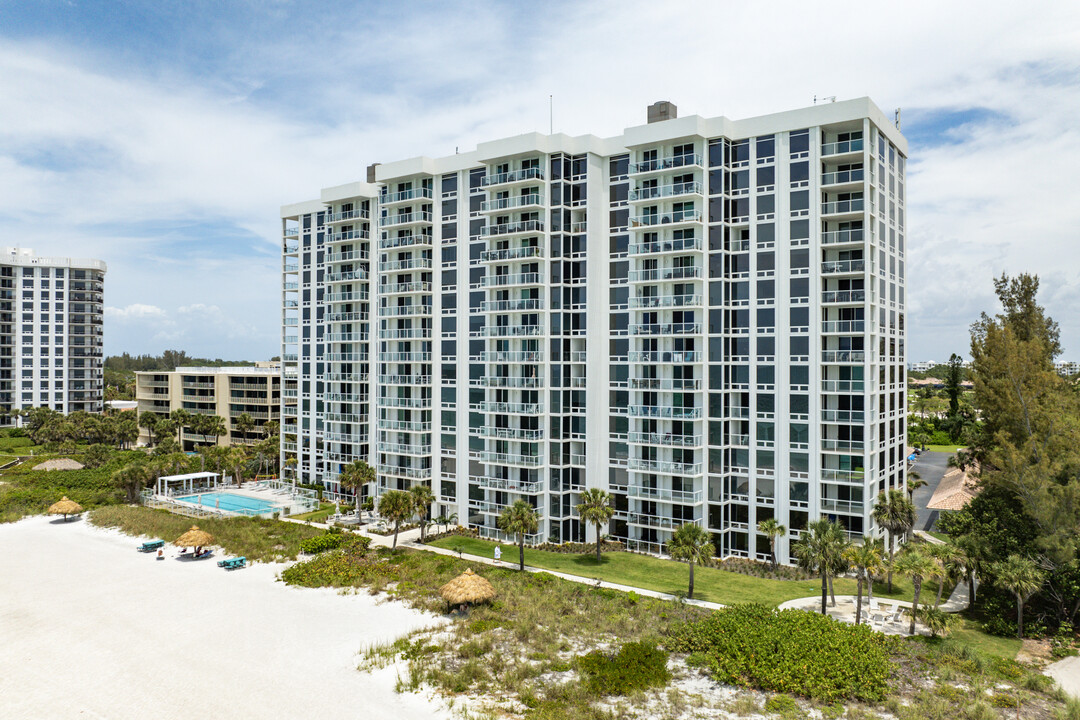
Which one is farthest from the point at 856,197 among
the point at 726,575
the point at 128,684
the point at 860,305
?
the point at 128,684

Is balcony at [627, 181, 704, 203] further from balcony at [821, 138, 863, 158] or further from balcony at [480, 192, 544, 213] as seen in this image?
balcony at [821, 138, 863, 158]

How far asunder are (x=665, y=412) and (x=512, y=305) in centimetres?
1531

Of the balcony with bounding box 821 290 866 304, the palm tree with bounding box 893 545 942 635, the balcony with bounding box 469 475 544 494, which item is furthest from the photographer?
the balcony with bounding box 469 475 544 494

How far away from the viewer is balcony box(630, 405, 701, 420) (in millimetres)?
49219

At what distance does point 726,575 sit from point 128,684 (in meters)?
33.8

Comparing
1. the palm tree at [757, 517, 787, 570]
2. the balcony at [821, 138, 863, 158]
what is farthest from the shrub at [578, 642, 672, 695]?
the balcony at [821, 138, 863, 158]

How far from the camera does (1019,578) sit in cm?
3375

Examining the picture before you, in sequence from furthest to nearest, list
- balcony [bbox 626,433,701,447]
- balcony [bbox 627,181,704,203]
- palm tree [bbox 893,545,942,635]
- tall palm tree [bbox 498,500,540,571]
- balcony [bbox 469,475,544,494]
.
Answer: balcony [bbox 469,475,544,494] → balcony [bbox 627,181,704,203] → balcony [bbox 626,433,701,447] → tall palm tree [bbox 498,500,540,571] → palm tree [bbox 893,545,942,635]

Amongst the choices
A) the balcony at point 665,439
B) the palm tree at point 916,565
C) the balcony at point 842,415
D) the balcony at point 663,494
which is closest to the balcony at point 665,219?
the balcony at point 665,439

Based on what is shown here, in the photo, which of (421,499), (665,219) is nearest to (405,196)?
(665,219)

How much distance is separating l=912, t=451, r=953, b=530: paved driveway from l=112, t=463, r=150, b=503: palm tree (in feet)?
223

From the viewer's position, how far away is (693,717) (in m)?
25.7

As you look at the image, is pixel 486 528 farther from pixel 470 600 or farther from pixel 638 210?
pixel 638 210

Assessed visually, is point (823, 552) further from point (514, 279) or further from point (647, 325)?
point (514, 279)
